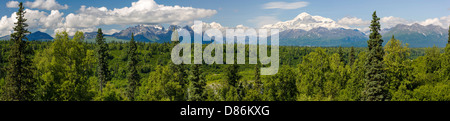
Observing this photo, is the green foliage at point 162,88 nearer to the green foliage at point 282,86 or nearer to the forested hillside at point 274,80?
the forested hillside at point 274,80

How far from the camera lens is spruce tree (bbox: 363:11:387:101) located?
1527 inches

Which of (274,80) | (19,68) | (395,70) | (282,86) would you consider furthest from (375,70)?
(19,68)

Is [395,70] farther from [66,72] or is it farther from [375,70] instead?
[66,72]

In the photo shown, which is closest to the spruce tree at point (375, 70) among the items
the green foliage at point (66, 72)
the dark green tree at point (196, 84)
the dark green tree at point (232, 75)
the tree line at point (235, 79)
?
the tree line at point (235, 79)

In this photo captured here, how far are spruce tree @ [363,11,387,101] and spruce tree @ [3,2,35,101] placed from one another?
4568 centimetres

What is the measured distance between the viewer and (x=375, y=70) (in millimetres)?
39156

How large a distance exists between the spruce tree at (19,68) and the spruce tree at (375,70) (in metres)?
45.7

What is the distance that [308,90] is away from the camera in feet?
137

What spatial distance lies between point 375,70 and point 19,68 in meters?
47.0

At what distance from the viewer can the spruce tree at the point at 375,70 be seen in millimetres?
38781

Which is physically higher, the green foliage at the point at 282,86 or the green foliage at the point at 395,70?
the green foliage at the point at 395,70

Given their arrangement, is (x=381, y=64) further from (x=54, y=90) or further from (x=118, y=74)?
(x=118, y=74)

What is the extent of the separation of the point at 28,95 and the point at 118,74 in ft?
455
